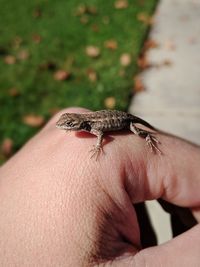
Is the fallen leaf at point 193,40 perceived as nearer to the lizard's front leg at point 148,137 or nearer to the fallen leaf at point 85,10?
the fallen leaf at point 85,10

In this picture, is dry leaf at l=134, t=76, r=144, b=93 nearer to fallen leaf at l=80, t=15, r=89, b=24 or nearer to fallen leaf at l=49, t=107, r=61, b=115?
fallen leaf at l=49, t=107, r=61, b=115

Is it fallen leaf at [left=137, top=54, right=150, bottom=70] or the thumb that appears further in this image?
fallen leaf at [left=137, top=54, right=150, bottom=70]

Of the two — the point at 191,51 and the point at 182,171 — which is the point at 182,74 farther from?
the point at 182,171

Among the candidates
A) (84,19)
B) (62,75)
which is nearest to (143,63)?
(62,75)

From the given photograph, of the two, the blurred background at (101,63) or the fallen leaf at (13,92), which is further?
the fallen leaf at (13,92)

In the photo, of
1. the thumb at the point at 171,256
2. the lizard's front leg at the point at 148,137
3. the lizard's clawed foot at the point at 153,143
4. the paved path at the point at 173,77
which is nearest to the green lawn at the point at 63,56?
the paved path at the point at 173,77

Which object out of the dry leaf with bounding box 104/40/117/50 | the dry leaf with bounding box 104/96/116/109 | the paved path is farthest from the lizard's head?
the dry leaf with bounding box 104/40/117/50
